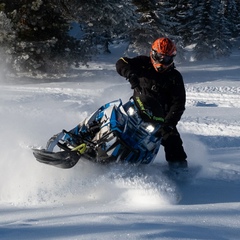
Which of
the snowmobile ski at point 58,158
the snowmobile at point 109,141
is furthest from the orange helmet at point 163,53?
the snowmobile ski at point 58,158

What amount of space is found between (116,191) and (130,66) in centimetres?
169

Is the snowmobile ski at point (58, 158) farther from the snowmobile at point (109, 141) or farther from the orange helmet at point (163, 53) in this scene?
the orange helmet at point (163, 53)

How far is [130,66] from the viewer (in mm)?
5629

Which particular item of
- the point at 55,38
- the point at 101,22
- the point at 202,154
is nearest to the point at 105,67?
the point at 101,22

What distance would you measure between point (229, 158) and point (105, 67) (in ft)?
43.8

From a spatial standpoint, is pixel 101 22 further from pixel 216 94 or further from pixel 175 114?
pixel 175 114

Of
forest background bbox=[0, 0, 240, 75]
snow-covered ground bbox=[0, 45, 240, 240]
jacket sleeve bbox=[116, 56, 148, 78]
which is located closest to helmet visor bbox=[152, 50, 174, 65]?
jacket sleeve bbox=[116, 56, 148, 78]

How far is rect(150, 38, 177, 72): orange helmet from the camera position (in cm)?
527

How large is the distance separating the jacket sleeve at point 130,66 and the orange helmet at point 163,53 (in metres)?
0.31

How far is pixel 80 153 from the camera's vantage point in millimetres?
4879

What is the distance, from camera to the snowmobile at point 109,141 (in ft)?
15.8

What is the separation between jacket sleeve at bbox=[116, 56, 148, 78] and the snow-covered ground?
125cm

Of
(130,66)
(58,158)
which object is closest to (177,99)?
(130,66)

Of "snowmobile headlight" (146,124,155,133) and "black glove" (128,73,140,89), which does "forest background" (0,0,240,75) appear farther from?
"snowmobile headlight" (146,124,155,133)
